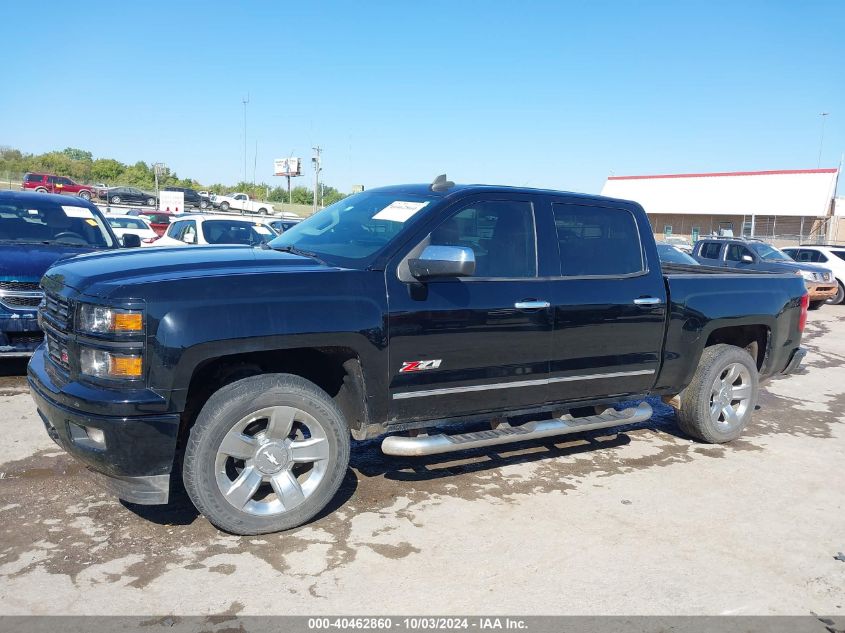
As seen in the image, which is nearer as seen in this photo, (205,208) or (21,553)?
(21,553)

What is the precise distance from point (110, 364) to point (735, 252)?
56.9 feet

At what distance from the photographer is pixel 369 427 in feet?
13.3

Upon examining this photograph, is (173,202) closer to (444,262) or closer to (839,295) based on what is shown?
(839,295)

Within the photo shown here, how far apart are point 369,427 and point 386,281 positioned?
864 mm

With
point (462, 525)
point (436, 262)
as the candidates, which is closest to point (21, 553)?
point (462, 525)

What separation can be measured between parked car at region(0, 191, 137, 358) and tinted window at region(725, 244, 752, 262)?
15.0 meters

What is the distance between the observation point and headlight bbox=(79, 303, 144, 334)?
3.29 m

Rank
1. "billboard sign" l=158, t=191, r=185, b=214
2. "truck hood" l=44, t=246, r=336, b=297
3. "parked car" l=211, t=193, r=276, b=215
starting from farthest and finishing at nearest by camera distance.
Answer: "parked car" l=211, t=193, r=276, b=215, "billboard sign" l=158, t=191, r=185, b=214, "truck hood" l=44, t=246, r=336, b=297

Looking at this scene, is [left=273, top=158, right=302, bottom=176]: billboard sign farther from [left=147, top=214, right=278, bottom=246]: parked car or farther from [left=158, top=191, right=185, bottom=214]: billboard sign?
[left=147, top=214, right=278, bottom=246]: parked car

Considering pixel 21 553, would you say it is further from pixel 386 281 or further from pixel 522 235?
pixel 522 235

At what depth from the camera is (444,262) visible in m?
3.84

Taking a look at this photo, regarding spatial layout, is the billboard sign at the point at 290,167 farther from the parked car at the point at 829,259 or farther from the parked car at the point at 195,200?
the parked car at the point at 829,259

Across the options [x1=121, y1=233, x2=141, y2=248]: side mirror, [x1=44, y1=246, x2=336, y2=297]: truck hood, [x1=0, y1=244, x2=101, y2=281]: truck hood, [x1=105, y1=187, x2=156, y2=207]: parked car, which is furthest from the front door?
[x1=105, y1=187, x2=156, y2=207]: parked car

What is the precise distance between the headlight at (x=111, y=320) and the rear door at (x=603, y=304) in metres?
2.52
